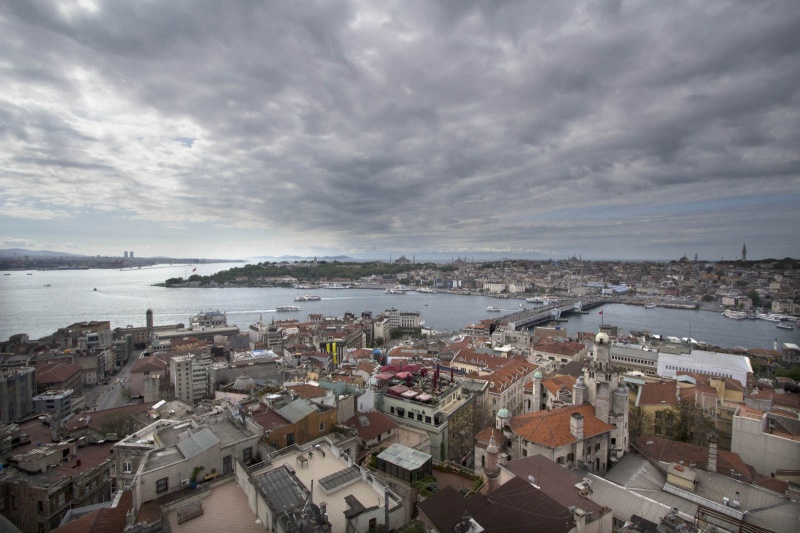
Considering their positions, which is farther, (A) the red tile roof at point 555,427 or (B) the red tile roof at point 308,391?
(B) the red tile roof at point 308,391

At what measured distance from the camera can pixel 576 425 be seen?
10062 mm

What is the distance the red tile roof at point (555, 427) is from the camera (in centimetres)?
991

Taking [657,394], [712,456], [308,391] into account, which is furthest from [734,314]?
[308,391]

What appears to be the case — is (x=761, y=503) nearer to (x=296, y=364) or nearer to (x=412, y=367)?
(x=412, y=367)

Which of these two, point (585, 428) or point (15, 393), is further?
point (15, 393)

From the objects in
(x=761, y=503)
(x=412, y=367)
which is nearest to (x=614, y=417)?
(x=761, y=503)

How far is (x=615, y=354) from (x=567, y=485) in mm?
23946

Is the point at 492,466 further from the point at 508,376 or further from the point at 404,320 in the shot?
the point at 404,320

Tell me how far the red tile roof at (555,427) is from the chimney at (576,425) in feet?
0.37

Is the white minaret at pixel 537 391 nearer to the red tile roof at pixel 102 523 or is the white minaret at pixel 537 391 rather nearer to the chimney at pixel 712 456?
the chimney at pixel 712 456

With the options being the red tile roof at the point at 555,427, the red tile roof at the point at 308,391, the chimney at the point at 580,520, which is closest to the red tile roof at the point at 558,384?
the red tile roof at the point at 555,427

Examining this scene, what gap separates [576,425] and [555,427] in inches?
20.5

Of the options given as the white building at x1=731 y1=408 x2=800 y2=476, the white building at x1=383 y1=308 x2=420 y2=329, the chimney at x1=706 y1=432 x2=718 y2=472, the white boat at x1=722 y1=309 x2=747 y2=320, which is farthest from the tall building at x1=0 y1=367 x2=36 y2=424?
the white boat at x1=722 y1=309 x2=747 y2=320

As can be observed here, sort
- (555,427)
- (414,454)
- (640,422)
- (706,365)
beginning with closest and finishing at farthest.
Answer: (414,454) < (555,427) < (640,422) < (706,365)
